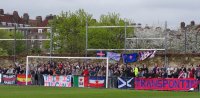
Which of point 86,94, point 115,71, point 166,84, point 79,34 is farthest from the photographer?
point 79,34

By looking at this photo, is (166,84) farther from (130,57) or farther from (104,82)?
(130,57)

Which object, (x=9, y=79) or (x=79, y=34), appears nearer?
(x=9, y=79)

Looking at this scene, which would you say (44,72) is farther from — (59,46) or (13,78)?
(59,46)

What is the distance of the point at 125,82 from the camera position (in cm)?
Result: 4703

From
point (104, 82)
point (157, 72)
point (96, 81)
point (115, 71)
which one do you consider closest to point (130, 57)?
point (115, 71)

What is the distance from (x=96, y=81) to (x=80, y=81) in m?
1.65

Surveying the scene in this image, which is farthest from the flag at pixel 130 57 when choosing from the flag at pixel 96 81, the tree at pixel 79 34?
the tree at pixel 79 34

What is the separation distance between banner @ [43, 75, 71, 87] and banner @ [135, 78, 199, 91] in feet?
22.9

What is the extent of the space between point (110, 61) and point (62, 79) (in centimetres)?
644

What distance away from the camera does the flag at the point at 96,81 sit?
4831cm

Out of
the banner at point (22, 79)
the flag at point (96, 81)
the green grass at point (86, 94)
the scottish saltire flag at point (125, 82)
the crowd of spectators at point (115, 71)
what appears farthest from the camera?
the banner at point (22, 79)

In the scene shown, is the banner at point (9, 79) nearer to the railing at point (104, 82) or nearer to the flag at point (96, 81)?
the railing at point (104, 82)

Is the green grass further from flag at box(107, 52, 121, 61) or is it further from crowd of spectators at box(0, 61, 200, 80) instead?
flag at box(107, 52, 121, 61)

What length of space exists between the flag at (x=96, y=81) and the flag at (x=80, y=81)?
48 cm
